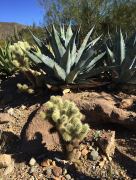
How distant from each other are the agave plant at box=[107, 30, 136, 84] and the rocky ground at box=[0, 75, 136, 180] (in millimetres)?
797

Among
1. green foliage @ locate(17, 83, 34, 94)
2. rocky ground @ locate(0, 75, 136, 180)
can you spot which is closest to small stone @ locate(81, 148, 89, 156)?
rocky ground @ locate(0, 75, 136, 180)

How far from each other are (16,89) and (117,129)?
1894 millimetres

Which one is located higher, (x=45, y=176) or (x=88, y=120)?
(x=88, y=120)

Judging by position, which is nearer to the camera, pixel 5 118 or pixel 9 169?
pixel 9 169

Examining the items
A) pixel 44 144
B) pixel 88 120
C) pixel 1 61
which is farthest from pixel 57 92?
pixel 1 61

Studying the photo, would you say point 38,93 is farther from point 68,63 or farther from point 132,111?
point 132,111

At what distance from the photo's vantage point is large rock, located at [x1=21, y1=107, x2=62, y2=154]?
464cm

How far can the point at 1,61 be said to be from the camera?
7.43 m

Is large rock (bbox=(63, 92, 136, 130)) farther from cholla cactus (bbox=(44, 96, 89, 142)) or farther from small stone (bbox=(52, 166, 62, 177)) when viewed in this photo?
small stone (bbox=(52, 166, 62, 177))

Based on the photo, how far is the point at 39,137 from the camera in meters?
4.73

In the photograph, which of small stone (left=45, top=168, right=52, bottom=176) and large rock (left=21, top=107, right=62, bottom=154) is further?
large rock (left=21, top=107, right=62, bottom=154)

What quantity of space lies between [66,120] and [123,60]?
183 centimetres

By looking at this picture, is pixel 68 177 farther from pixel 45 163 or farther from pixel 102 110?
pixel 102 110

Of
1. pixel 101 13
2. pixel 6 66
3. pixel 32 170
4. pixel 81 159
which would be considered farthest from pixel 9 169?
pixel 101 13
